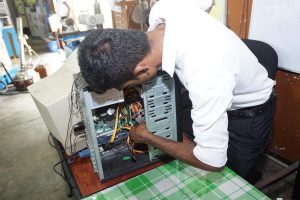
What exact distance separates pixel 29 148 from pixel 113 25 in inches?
63.9

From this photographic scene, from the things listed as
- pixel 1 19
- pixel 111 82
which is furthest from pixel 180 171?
pixel 1 19

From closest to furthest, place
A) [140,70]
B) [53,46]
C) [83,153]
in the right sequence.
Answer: [140,70]
[83,153]
[53,46]

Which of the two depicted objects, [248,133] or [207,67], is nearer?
[207,67]

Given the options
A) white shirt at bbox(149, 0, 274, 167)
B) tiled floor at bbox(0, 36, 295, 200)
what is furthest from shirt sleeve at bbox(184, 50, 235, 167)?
tiled floor at bbox(0, 36, 295, 200)

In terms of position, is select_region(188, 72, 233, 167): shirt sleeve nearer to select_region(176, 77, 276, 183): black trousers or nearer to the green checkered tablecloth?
the green checkered tablecloth

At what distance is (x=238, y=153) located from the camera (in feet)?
3.68

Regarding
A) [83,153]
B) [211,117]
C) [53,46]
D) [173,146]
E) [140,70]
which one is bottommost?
[53,46]

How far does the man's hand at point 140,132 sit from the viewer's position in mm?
937

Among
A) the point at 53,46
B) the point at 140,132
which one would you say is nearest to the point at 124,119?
the point at 140,132

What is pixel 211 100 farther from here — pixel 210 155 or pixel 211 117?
pixel 210 155

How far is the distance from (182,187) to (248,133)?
388mm

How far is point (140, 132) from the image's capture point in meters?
0.94

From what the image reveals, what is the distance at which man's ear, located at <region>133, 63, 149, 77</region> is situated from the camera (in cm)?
81

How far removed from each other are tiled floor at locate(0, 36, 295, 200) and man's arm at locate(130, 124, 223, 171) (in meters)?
1.05
